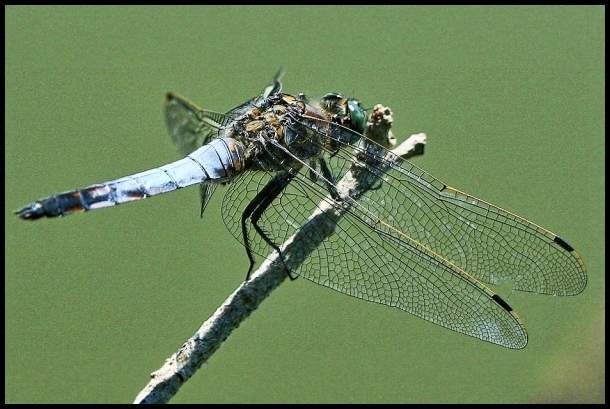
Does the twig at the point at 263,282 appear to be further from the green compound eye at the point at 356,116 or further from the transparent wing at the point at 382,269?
the green compound eye at the point at 356,116

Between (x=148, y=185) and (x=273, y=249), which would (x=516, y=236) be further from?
(x=148, y=185)

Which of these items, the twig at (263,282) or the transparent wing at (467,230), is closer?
the twig at (263,282)

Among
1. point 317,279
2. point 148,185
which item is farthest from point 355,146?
point 148,185

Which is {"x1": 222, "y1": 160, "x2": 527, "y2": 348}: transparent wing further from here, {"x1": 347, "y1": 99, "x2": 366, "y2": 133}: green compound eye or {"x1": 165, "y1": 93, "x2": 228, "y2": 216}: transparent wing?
{"x1": 165, "y1": 93, "x2": 228, "y2": 216}: transparent wing

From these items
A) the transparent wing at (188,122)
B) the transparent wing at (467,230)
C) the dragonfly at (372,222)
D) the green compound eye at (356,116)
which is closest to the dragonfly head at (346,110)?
the green compound eye at (356,116)

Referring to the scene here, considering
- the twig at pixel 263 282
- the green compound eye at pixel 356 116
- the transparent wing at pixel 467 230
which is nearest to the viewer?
the twig at pixel 263 282
